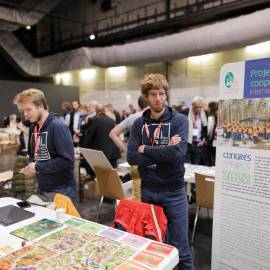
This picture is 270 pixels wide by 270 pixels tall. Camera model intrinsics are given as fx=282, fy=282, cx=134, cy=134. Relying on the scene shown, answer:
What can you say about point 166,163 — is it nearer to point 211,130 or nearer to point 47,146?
point 47,146

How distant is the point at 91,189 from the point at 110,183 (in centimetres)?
141

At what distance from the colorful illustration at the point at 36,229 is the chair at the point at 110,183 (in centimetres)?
144

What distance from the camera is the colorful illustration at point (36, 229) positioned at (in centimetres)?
138

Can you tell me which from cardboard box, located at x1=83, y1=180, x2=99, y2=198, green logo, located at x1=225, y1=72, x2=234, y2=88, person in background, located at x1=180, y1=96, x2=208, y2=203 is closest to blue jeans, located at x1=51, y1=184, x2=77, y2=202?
green logo, located at x1=225, y1=72, x2=234, y2=88

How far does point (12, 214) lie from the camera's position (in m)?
1.65

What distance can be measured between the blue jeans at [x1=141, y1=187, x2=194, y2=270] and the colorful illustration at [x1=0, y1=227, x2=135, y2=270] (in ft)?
1.90

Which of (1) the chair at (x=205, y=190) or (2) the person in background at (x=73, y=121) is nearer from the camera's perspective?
(1) the chair at (x=205, y=190)

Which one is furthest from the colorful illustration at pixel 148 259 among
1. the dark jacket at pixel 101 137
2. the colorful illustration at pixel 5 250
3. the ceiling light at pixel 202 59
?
the ceiling light at pixel 202 59

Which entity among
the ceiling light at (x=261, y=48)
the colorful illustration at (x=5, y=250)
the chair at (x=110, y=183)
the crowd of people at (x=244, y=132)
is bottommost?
the chair at (x=110, y=183)

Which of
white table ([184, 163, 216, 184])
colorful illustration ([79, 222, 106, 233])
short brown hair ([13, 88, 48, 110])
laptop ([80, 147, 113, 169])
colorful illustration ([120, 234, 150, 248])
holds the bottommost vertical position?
white table ([184, 163, 216, 184])

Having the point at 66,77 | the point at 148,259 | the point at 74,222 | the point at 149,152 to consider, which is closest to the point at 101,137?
the point at 149,152

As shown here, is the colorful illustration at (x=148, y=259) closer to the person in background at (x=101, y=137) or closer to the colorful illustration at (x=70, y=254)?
the colorful illustration at (x=70, y=254)

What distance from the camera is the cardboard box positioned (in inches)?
172

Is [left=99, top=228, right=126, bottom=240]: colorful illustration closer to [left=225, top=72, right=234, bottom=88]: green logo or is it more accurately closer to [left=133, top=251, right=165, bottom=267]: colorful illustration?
[left=133, top=251, right=165, bottom=267]: colorful illustration
